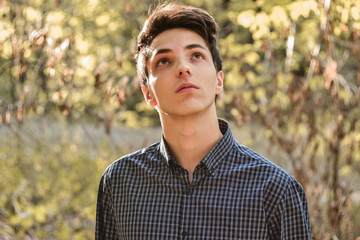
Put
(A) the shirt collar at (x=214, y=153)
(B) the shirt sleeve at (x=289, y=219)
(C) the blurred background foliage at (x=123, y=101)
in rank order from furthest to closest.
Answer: (C) the blurred background foliage at (x=123, y=101)
(A) the shirt collar at (x=214, y=153)
(B) the shirt sleeve at (x=289, y=219)

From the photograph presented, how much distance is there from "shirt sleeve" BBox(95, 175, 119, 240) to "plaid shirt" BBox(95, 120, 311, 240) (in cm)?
4

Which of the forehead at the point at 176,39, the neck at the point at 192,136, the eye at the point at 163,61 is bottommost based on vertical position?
the neck at the point at 192,136

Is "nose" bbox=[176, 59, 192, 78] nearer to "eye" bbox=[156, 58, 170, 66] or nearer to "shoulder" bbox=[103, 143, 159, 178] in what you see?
"eye" bbox=[156, 58, 170, 66]

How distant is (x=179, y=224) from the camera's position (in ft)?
5.81

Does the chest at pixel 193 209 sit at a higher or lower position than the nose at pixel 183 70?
lower

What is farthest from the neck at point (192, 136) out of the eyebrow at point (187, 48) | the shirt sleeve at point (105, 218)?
the shirt sleeve at point (105, 218)

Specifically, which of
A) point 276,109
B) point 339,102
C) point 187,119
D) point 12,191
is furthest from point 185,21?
point 12,191

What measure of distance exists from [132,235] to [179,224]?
0.18 metres

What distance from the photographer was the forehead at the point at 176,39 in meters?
1.87

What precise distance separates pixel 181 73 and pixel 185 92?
0.22 ft

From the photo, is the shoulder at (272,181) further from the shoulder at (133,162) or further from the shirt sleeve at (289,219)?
the shoulder at (133,162)

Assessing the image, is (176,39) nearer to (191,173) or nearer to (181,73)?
(181,73)

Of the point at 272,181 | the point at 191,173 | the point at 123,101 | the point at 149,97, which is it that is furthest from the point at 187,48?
the point at 123,101

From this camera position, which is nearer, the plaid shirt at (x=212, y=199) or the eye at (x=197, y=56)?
the plaid shirt at (x=212, y=199)
